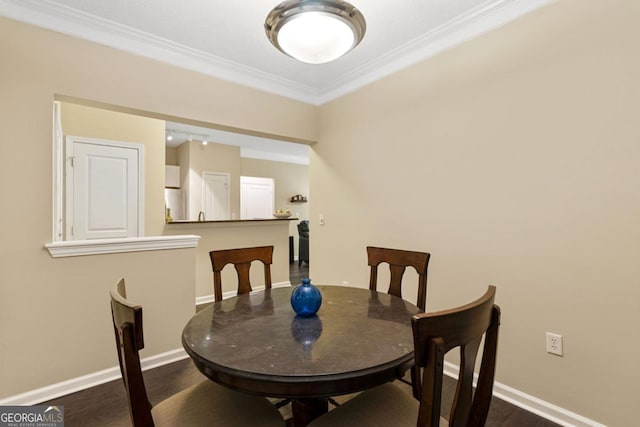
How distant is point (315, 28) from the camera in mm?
1572

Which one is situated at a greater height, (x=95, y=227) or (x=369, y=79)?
(x=369, y=79)

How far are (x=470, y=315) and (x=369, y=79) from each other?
105 inches

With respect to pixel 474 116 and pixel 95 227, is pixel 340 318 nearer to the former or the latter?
pixel 474 116

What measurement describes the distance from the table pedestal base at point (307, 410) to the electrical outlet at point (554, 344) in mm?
1400

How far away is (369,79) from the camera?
3006 mm

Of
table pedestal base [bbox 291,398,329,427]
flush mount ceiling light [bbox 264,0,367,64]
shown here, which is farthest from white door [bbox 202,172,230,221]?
table pedestal base [bbox 291,398,329,427]

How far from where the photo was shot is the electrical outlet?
185cm

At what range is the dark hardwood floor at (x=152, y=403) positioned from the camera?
1842 mm

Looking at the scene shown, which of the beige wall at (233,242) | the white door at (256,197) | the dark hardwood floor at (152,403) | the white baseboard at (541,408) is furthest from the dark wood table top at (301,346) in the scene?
the white door at (256,197)

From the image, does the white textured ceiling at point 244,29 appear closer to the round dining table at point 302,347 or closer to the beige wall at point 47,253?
the beige wall at point 47,253

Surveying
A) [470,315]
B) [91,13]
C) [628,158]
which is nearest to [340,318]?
[470,315]

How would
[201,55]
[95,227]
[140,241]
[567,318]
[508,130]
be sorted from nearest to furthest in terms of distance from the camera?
[567,318] → [508,130] → [140,241] → [201,55] → [95,227]

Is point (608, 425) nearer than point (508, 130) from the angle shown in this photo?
Yes

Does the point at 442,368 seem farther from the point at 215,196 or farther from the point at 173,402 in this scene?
the point at 215,196
